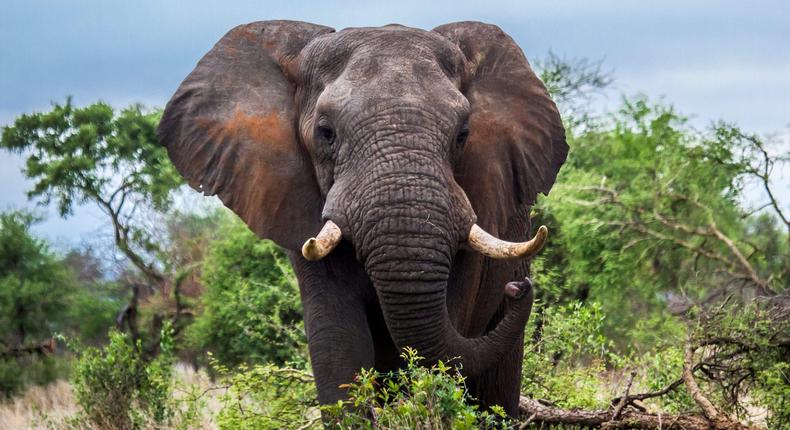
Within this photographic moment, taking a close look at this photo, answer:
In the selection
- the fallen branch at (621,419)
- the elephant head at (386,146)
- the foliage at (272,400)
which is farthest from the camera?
the foliage at (272,400)

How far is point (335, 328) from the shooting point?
6809 mm

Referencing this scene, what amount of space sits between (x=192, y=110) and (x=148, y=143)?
48.9 feet

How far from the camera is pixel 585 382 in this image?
1015 cm

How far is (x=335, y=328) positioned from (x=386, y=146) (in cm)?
101

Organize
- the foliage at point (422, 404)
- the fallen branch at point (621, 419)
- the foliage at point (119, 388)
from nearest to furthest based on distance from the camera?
1. the foliage at point (422, 404)
2. the fallen branch at point (621, 419)
3. the foliage at point (119, 388)

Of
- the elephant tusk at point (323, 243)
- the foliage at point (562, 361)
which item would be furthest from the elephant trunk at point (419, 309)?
the foliage at point (562, 361)

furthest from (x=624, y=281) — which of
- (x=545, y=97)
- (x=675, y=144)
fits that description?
(x=545, y=97)

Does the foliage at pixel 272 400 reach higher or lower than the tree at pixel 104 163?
lower

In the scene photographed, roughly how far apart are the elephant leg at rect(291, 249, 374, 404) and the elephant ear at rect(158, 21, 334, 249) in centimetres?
30

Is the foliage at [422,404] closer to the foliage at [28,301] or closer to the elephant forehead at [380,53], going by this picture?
the elephant forehead at [380,53]

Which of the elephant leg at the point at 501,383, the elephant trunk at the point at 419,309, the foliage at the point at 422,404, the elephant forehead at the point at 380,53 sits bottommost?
the foliage at the point at 422,404

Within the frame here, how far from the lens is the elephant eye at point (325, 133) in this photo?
676 centimetres

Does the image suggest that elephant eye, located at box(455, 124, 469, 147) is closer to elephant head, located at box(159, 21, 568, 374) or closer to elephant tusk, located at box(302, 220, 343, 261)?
elephant head, located at box(159, 21, 568, 374)

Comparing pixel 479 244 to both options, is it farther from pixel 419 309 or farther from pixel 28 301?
pixel 28 301
